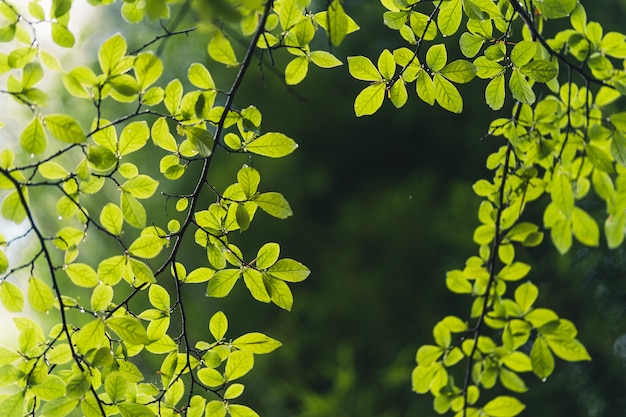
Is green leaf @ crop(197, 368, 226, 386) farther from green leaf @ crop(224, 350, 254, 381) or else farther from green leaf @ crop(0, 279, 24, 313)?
green leaf @ crop(0, 279, 24, 313)

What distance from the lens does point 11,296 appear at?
0.62 metres

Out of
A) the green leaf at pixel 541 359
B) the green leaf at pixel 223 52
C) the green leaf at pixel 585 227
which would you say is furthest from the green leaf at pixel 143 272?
the green leaf at pixel 585 227

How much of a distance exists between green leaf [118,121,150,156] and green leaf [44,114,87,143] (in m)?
0.11

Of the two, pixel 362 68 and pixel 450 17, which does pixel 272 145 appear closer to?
pixel 362 68

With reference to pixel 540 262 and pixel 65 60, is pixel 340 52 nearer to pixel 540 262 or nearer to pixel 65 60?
pixel 540 262

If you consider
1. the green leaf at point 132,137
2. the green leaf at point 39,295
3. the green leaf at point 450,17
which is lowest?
the green leaf at point 39,295

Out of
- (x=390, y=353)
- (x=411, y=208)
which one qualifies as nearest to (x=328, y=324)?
(x=390, y=353)

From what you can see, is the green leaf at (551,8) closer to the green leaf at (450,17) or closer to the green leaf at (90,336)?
the green leaf at (450,17)

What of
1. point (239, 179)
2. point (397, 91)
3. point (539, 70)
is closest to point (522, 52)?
point (539, 70)

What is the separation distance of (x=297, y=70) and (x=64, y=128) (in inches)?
11.1

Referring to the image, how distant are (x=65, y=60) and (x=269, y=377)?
1943 millimetres

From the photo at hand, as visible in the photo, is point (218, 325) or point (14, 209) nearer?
point (14, 209)

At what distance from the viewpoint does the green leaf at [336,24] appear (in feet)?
1.65

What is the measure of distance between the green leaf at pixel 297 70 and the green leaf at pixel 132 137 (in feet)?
0.56
